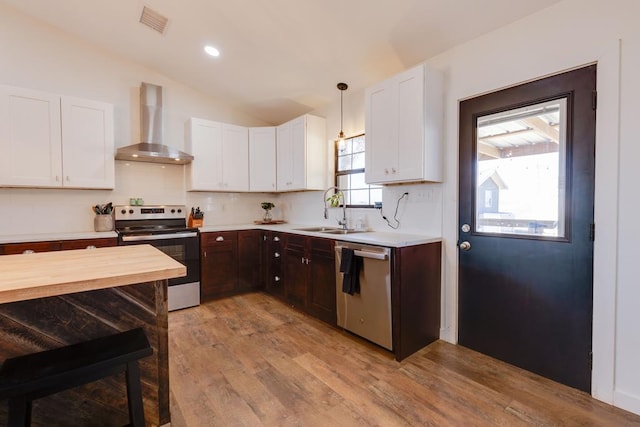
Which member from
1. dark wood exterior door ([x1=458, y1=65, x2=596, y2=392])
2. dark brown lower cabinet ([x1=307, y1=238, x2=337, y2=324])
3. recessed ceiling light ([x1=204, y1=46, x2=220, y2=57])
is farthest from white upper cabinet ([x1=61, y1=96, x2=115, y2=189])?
dark wood exterior door ([x1=458, y1=65, x2=596, y2=392])

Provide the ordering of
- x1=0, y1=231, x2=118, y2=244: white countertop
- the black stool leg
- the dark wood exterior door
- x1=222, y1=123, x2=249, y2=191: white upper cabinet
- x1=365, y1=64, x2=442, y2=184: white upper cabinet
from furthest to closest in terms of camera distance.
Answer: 1. x1=222, y1=123, x2=249, y2=191: white upper cabinet
2. x1=0, y1=231, x2=118, y2=244: white countertop
3. x1=365, y1=64, x2=442, y2=184: white upper cabinet
4. the dark wood exterior door
5. the black stool leg

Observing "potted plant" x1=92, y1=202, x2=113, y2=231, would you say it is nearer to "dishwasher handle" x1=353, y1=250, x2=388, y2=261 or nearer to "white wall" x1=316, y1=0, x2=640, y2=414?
"dishwasher handle" x1=353, y1=250, x2=388, y2=261

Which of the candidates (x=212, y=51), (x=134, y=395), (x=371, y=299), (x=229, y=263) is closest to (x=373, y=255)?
(x=371, y=299)

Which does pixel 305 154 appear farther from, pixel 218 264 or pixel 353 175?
pixel 218 264

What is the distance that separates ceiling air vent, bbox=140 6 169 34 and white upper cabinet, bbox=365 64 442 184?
85.1 inches

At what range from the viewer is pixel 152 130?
368 centimetres

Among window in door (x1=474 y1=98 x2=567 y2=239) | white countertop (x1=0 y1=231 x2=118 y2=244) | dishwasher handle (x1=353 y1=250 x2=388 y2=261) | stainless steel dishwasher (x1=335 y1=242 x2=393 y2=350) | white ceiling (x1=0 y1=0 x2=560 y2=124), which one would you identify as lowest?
stainless steel dishwasher (x1=335 y1=242 x2=393 y2=350)

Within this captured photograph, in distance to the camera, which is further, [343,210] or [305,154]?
[305,154]

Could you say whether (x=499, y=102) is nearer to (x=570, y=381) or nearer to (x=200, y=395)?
(x=570, y=381)

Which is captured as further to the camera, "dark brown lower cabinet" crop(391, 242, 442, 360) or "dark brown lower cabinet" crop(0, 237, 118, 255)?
"dark brown lower cabinet" crop(0, 237, 118, 255)

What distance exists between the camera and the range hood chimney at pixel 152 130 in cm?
352

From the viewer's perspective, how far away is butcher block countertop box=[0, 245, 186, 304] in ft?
3.43

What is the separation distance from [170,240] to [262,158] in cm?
169

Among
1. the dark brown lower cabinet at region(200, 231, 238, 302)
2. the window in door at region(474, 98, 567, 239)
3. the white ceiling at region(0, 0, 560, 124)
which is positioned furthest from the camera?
the dark brown lower cabinet at region(200, 231, 238, 302)
